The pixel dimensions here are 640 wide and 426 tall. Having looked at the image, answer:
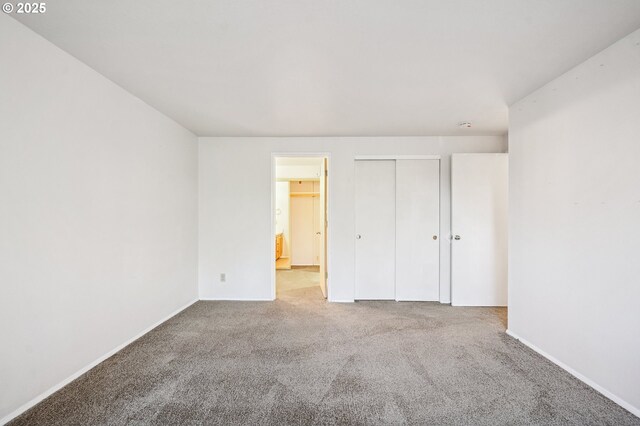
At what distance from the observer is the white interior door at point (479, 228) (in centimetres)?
377

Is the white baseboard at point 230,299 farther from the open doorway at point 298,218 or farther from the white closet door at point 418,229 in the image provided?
the open doorway at point 298,218

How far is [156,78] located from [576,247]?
3.75 m

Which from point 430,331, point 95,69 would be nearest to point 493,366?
point 430,331

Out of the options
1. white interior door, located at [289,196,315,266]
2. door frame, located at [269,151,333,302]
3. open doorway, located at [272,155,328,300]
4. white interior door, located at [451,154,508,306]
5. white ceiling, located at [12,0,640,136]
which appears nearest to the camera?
white ceiling, located at [12,0,640,136]

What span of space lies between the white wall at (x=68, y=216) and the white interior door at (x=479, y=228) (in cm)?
387

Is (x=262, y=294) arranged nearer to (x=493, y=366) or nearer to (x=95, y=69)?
(x=493, y=366)

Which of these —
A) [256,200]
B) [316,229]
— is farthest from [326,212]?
[316,229]

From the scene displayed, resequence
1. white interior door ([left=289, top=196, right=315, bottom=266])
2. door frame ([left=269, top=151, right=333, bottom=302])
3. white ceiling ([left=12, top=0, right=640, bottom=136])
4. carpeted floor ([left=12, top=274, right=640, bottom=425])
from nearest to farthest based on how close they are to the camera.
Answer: white ceiling ([left=12, top=0, right=640, bottom=136]) < carpeted floor ([left=12, top=274, right=640, bottom=425]) < door frame ([left=269, top=151, right=333, bottom=302]) < white interior door ([left=289, top=196, right=315, bottom=266])

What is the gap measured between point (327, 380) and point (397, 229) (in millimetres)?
2553

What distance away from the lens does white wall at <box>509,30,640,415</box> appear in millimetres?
1810

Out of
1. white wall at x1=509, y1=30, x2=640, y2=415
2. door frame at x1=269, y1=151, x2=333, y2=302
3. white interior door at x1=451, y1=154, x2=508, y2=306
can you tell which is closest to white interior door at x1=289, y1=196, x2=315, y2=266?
door frame at x1=269, y1=151, x2=333, y2=302

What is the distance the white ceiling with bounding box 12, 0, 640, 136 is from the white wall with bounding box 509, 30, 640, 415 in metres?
0.30

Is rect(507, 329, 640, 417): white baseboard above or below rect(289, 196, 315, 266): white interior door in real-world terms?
below

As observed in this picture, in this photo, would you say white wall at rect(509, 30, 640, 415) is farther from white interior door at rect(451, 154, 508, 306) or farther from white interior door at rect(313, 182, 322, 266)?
white interior door at rect(313, 182, 322, 266)
